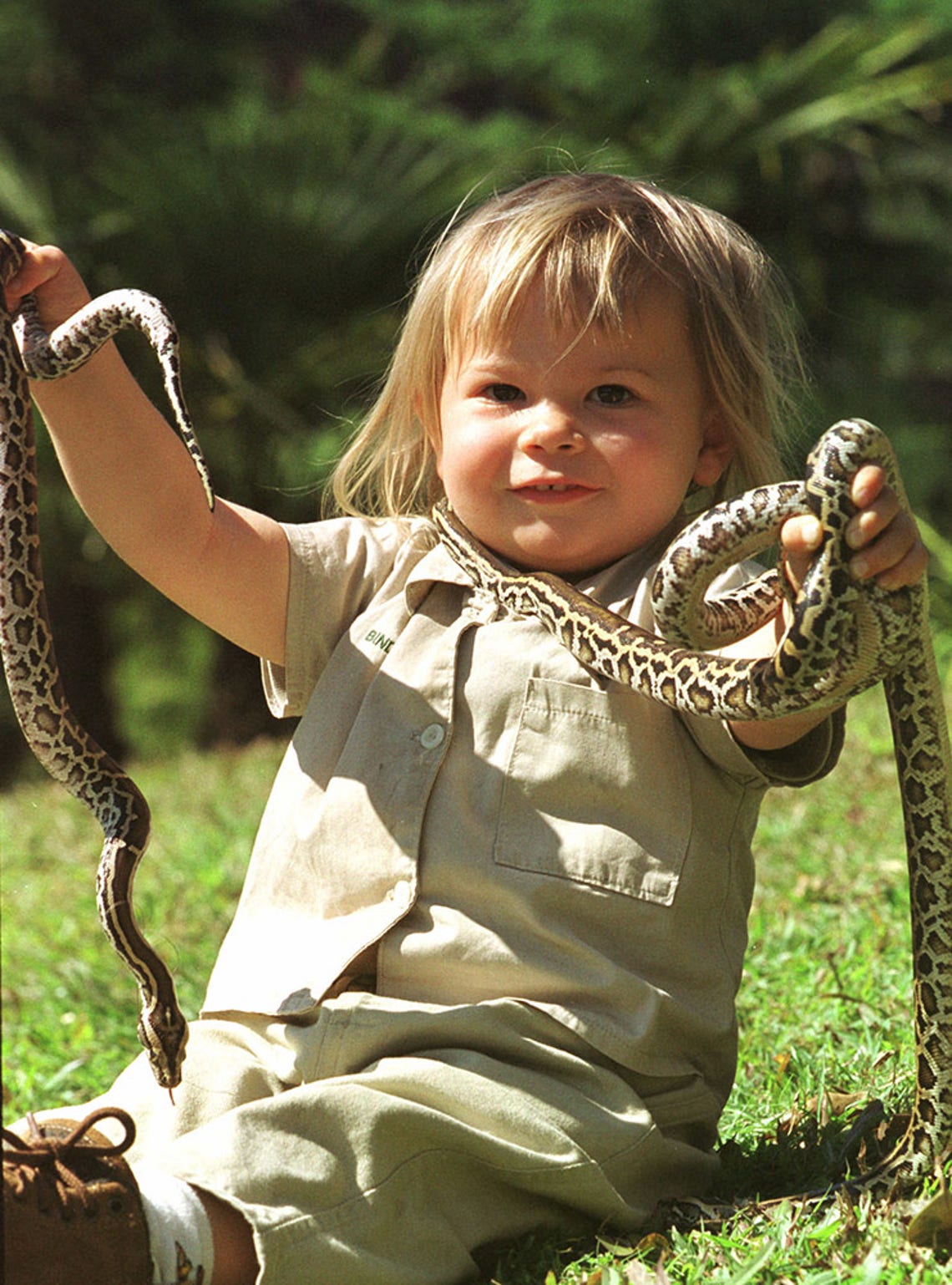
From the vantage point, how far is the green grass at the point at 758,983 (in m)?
2.54

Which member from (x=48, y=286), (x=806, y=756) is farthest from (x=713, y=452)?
(x=48, y=286)

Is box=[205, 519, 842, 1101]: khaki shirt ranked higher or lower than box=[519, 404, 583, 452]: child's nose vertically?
lower

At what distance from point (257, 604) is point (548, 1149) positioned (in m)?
1.18

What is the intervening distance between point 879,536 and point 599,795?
2.66ft

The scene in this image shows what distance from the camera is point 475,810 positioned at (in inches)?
115

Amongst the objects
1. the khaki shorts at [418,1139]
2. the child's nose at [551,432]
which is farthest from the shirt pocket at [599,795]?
the child's nose at [551,432]

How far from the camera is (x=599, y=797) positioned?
2893 millimetres

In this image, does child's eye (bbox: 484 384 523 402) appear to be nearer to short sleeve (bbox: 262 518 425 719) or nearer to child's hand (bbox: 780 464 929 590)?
short sleeve (bbox: 262 518 425 719)

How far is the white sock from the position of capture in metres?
2.42

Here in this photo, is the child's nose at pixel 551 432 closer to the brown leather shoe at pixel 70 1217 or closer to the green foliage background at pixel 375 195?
the brown leather shoe at pixel 70 1217

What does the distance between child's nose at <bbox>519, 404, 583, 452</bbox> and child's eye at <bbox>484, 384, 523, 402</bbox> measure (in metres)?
0.09

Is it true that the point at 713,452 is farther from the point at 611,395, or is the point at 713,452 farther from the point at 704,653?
the point at 704,653

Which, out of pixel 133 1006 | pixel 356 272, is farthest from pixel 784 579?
pixel 356 272

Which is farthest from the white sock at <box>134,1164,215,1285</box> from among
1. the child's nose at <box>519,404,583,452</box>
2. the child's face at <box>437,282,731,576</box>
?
the child's nose at <box>519,404,583,452</box>
